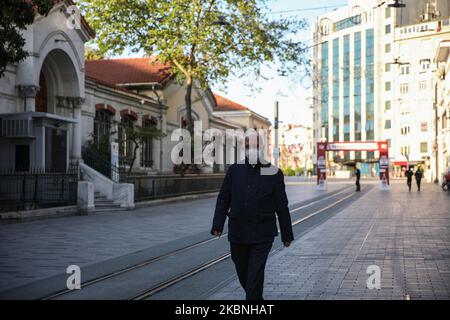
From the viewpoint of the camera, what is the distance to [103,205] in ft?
73.1

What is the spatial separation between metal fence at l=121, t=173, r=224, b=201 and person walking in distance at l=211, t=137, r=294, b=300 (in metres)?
18.9

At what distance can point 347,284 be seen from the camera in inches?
297

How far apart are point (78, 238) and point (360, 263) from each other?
6.79 m

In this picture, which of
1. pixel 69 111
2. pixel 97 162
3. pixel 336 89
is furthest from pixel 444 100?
Answer: pixel 336 89

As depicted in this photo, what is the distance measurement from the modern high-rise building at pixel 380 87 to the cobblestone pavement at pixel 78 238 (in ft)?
198

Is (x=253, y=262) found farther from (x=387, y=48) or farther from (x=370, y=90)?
(x=370, y=90)

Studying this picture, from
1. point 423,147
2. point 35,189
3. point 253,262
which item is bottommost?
point 253,262

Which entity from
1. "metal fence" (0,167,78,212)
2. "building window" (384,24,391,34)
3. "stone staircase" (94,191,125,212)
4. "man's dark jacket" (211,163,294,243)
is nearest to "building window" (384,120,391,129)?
"building window" (384,24,391,34)

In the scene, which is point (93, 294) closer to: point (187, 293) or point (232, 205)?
point (187, 293)

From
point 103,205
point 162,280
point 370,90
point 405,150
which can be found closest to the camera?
point 162,280

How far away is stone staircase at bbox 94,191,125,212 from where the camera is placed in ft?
72.0

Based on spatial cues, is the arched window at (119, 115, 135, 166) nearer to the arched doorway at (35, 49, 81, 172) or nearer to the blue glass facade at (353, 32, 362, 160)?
the arched doorway at (35, 49, 81, 172)
